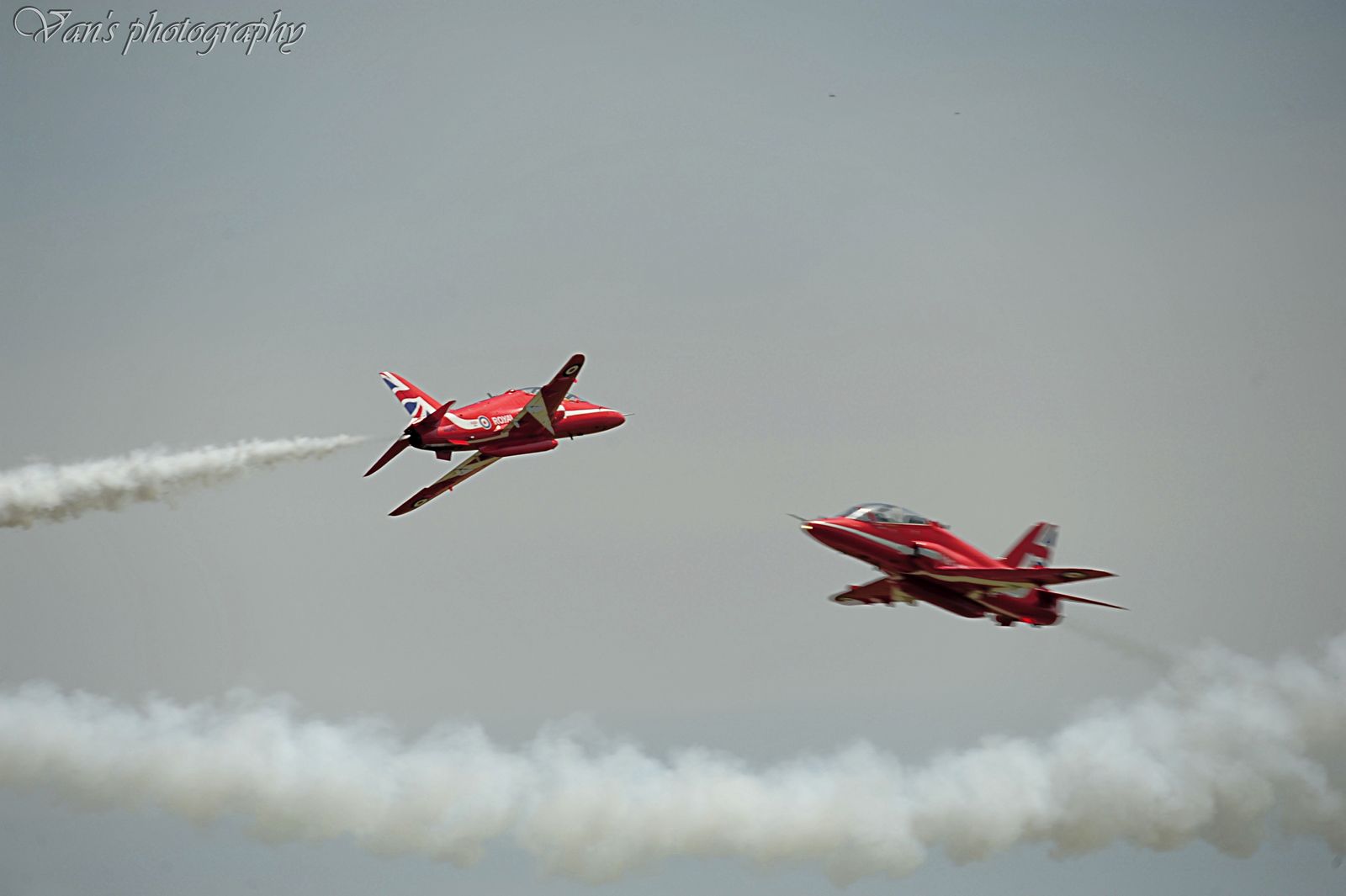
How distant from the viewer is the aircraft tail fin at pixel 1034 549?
67.8 m

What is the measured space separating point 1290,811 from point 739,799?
21.2 metres

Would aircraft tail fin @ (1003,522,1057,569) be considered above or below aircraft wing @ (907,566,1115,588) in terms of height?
above

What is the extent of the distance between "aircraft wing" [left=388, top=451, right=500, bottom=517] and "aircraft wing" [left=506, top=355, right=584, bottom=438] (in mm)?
A: 2026

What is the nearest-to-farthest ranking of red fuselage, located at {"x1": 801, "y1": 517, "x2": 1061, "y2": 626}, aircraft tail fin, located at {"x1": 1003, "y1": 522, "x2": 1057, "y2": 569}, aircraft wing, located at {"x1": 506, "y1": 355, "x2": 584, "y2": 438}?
red fuselage, located at {"x1": 801, "y1": 517, "x2": 1061, "y2": 626}
aircraft tail fin, located at {"x1": 1003, "y1": 522, "x2": 1057, "y2": 569}
aircraft wing, located at {"x1": 506, "y1": 355, "x2": 584, "y2": 438}

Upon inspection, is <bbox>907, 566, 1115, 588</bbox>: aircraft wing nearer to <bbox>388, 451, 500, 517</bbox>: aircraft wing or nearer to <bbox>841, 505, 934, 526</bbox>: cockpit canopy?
<bbox>841, 505, 934, 526</bbox>: cockpit canopy

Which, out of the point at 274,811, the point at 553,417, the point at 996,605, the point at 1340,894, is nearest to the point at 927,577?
the point at 996,605

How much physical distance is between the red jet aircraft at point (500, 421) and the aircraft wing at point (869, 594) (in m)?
11.6

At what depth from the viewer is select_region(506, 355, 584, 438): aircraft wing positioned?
72062 millimetres

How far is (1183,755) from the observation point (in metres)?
78.1

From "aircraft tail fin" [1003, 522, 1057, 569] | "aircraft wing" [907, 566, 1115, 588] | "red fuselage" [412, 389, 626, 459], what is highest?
"red fuselage" [412, 389, 626, 459]

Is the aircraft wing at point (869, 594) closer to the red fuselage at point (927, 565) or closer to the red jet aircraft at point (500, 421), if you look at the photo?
the red fuselage at point (927, 565)

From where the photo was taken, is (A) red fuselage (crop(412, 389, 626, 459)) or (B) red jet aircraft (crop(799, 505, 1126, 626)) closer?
(B) red jet aircraft (crop(799, 505, 1126, 626))

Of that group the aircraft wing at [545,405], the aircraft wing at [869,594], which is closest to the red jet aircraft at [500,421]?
the aircraft wing at [545,405]

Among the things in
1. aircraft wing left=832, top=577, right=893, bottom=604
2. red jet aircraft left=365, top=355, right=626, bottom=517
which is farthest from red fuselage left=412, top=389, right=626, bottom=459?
aircraft wing left=832, top=577, right=893, bottom=604
